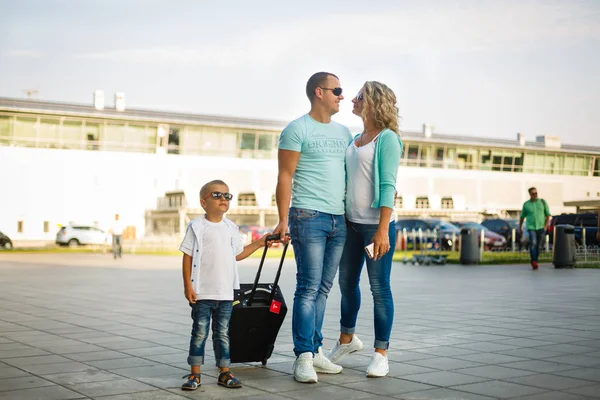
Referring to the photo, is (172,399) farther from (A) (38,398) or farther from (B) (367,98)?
(B) (367,98)

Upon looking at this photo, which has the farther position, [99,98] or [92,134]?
[99,98]

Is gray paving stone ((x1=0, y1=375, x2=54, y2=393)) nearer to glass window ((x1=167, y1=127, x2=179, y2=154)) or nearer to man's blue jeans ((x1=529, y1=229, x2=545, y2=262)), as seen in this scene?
man's blue jeans ((x1=529, y1=229, x2=545, y2=262))

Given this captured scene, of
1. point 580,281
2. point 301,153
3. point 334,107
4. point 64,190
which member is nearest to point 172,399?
point 301,153

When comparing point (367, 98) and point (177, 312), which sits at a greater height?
point (367, 98)

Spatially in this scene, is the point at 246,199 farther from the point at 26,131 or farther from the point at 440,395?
the point at 440,395

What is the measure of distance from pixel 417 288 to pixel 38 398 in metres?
10.1

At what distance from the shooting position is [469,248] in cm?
2364

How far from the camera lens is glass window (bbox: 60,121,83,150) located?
5772cm

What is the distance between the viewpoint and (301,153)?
6.02 metres

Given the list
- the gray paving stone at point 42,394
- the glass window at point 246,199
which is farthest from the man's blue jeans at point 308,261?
the glass window at point 246,199

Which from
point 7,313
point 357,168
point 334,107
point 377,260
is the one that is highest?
point 334,107

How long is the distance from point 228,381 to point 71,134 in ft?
180

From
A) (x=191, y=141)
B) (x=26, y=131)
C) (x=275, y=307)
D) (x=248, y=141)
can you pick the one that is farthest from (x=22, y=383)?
(x=248, y=141)

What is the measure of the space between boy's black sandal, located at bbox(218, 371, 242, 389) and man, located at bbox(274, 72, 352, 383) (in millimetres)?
458
